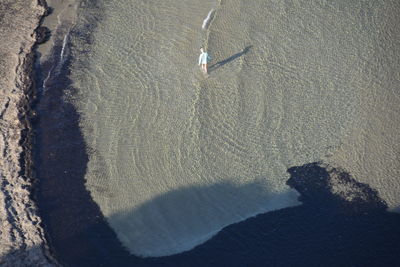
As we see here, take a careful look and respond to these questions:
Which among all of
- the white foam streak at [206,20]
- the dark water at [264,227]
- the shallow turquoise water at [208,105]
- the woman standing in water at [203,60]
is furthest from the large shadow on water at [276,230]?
the white foam streak at [206,20]

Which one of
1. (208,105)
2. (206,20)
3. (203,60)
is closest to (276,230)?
(208,105)

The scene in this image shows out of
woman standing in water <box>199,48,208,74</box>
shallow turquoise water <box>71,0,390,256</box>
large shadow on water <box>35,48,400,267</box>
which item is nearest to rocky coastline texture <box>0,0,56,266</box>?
large shadow on water <box>35,48,400,267</box>

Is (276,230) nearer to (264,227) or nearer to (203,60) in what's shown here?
(264,227)

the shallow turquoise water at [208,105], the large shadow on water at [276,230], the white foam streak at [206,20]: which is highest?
the white foam streak at [206,20]

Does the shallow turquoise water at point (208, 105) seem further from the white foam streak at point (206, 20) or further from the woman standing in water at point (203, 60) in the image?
the woman standing in water at point (203, 60)

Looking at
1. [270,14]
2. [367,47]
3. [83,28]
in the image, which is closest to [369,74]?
[367,47]

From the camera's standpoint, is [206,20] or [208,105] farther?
[206,20]
